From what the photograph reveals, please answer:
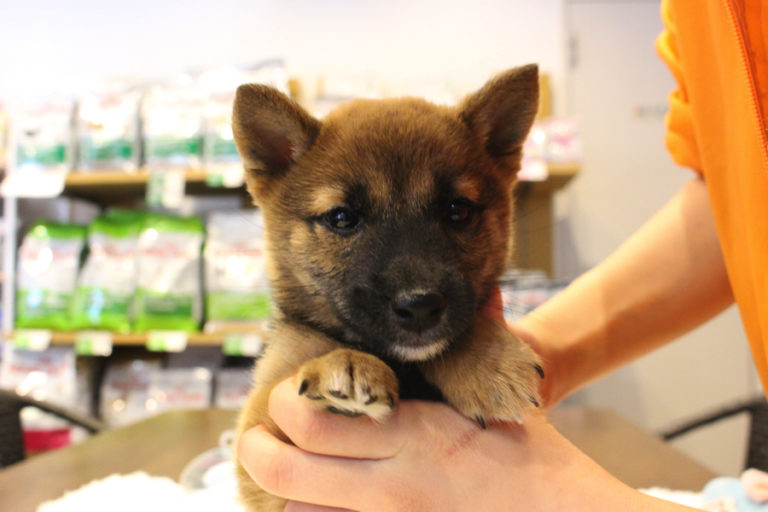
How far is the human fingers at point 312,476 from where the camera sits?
0.74 meters

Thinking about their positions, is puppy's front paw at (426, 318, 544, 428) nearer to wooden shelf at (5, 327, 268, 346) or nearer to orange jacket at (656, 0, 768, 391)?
orange jacket at (656, 0, 768, 391)

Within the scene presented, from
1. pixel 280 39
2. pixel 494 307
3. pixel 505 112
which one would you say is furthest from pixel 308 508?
pixel 280 39

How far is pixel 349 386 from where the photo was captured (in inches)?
26.4

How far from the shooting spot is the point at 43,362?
2555 millimetres

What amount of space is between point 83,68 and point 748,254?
361 cm

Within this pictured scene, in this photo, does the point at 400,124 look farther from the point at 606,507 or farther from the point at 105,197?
the point at 105,197

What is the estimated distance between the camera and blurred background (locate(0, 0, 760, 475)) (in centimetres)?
252

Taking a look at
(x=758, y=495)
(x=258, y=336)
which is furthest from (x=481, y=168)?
(x=258, y=336)

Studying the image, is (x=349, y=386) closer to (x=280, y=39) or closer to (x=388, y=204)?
(x=388, y=204)

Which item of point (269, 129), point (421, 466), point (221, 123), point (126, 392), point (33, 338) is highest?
point (269, 129)

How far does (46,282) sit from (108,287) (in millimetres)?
312

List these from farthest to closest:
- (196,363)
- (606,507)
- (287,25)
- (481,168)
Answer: (287,25) < (196,363) < (481,168) < (606,507)

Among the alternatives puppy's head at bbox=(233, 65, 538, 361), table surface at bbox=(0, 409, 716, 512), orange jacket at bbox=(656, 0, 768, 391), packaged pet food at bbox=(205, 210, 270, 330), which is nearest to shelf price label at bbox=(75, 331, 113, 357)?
packaged pet food at bbox=(205, 210, 270, 330)

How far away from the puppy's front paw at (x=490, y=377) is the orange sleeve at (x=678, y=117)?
0.60 meters
